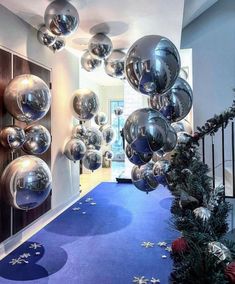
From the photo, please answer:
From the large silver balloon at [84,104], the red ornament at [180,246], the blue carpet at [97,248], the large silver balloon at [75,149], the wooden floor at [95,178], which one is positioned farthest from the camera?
the wooden floor at [95,178]

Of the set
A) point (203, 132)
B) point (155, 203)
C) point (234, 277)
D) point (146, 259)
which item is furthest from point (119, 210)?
point (234, 277)

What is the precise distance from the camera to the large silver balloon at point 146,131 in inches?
83.4

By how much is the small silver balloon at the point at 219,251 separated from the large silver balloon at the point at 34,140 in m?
2.08

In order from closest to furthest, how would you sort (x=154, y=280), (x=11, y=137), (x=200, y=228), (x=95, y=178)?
(x=200, y=228) < (x=154, y=280) < (x=11, y=137) < (x=95, y=178)

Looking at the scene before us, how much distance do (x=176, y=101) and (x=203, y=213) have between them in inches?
50.3

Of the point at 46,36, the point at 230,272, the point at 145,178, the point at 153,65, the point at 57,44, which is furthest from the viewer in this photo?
the point at 145,178

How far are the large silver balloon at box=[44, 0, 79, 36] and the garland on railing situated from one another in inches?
60.5

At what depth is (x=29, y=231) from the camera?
10.7 feet

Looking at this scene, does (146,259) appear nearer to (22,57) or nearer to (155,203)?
(155,203)

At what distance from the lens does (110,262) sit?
2553 millimetres

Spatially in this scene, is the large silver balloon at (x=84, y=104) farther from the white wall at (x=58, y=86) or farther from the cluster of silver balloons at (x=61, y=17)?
the cluster of silver balloons at (x=61, y=17)

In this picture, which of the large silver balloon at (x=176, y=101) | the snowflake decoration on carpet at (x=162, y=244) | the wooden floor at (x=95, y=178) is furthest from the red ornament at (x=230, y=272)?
the wooden floor at (x=95, y=178)

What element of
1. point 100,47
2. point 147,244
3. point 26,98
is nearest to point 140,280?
point 147,244

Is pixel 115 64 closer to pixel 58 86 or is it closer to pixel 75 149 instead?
pixel 58 86
